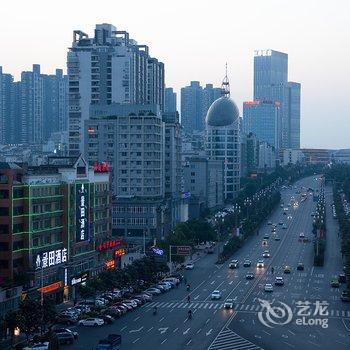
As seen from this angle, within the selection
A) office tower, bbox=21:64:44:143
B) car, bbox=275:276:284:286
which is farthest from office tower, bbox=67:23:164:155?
office tower, bbox=21:64:44:143

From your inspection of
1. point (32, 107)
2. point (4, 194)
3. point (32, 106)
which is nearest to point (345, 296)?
point (4, 194)

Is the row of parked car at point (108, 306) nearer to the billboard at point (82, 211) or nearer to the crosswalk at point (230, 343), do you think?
the billboard at point (82, 211)

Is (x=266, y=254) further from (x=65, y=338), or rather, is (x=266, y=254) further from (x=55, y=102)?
(x=55, y=102)

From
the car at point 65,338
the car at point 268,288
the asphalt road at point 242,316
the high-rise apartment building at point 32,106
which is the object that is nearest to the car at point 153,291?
the asphalt road at point 242,316

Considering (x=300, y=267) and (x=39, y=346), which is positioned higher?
(x=39, y=346)

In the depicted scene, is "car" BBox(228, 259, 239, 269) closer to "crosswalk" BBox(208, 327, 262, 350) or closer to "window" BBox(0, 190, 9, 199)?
"window" BBox(0, 190, 9, 199)

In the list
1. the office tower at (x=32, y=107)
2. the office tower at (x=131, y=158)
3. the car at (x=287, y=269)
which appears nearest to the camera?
the car at (x=287, y=269)
